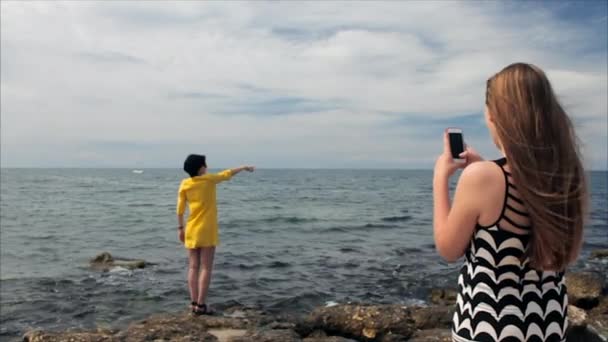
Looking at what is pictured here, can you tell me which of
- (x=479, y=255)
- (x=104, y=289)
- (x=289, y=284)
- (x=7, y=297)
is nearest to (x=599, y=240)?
(x=289, y=284)

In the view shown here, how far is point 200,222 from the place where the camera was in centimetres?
831

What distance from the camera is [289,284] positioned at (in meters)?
12.9

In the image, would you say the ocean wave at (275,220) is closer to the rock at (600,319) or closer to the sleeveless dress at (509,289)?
the rock at (600,319)

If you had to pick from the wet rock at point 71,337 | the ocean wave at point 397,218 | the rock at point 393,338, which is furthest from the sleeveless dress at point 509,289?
the ocean wave at point 397,218

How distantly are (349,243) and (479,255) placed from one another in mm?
18389

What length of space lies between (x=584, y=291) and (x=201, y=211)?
7.65 m

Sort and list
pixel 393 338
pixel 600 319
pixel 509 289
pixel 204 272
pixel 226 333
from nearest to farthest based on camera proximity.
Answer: pixel 509 289
pixel 226 333
pixel 393 338
pixel 204 272
pixel 600 319

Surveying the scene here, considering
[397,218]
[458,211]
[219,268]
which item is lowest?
[397,218]

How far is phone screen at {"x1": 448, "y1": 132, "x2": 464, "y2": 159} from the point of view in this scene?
2699 millimetres

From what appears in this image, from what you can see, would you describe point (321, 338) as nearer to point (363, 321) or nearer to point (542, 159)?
point (363, 321)

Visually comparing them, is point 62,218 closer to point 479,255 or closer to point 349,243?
point 349,243

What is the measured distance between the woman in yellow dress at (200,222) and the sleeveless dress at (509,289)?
619 centimetres

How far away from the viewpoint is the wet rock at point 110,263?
585 inches

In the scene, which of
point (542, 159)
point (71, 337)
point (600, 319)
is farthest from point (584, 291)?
point (542, 159)
